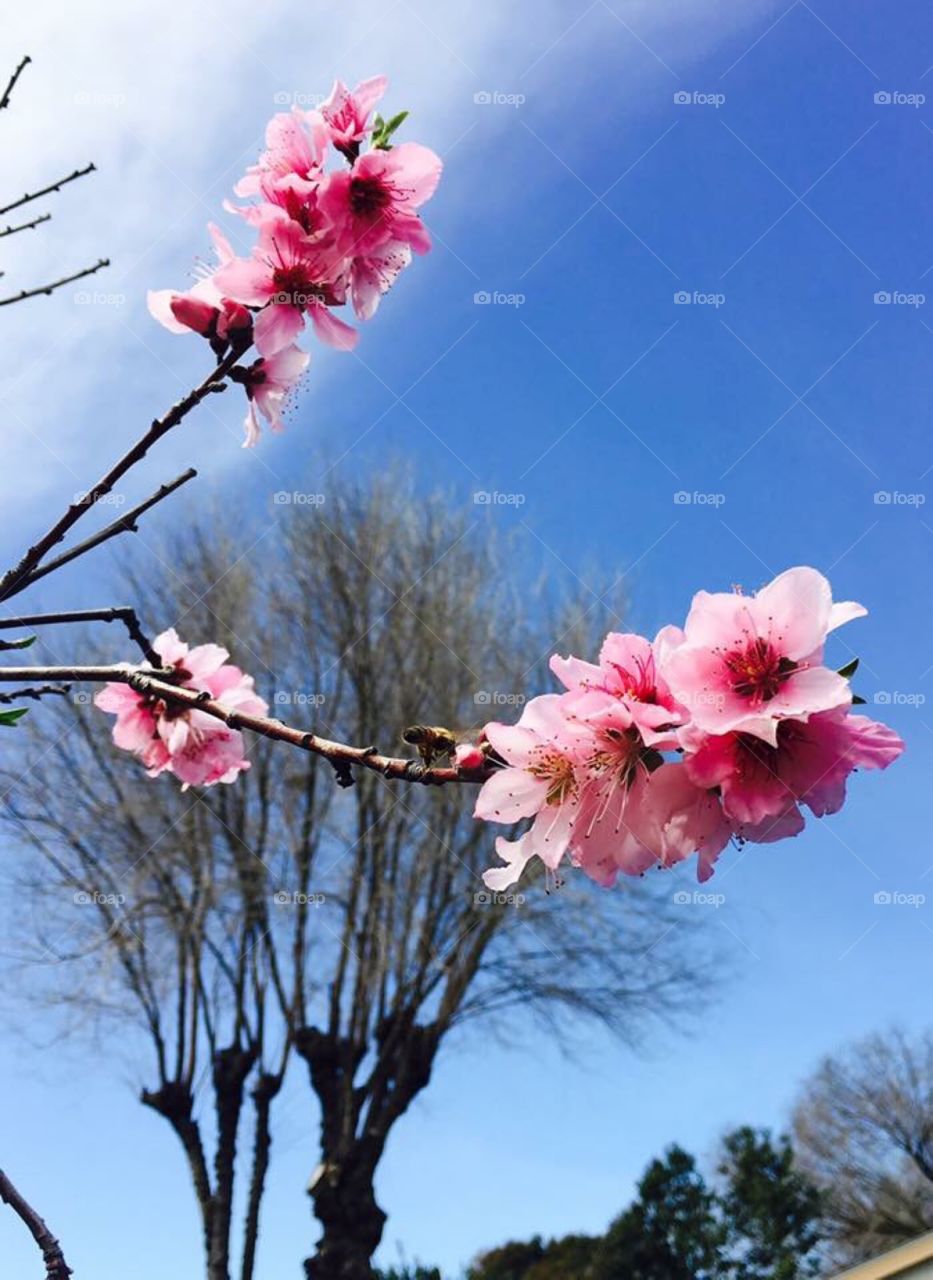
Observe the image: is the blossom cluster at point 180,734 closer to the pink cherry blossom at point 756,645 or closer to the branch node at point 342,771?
the branch node at point 342,771

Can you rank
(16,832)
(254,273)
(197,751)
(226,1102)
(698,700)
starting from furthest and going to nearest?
(16,832) → (226,1102) → (197,751) → (254,273) → (698,700)

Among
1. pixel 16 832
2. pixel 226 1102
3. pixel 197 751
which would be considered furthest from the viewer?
pixel 16 832

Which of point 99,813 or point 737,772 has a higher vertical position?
point 99,813

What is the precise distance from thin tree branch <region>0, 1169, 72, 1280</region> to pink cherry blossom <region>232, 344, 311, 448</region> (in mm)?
607

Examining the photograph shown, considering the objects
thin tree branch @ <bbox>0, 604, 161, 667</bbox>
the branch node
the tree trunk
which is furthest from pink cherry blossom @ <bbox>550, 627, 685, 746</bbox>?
the tree trunk

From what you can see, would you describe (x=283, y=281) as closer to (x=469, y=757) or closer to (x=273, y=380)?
(x=273, y=380)

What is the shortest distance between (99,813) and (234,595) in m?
1.59

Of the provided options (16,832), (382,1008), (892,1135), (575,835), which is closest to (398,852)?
(382,1008)

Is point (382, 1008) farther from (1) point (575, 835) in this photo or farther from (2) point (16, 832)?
(1) point (575, 835)

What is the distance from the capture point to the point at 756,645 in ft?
1.98

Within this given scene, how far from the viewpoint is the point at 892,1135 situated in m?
6.91

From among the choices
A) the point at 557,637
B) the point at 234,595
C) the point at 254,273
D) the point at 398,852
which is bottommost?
the point at 254,273

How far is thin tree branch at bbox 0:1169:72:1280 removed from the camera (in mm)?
672

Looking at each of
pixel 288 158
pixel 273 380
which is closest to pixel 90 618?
pixel 273 380
